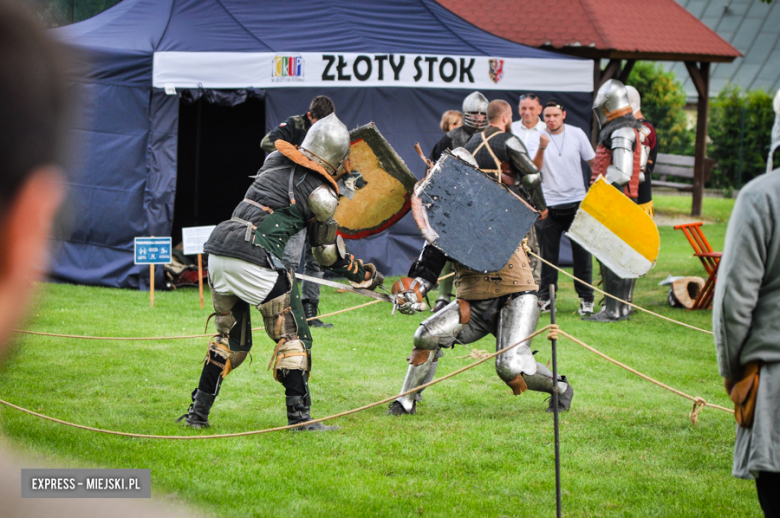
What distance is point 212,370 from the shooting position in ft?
14.6

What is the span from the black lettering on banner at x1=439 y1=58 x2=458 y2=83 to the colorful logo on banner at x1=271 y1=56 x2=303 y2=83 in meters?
1.81

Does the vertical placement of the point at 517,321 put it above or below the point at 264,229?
below

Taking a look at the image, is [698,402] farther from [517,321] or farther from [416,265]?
[416,265]

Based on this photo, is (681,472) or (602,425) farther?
(602,425)

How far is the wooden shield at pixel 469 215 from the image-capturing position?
4.43m

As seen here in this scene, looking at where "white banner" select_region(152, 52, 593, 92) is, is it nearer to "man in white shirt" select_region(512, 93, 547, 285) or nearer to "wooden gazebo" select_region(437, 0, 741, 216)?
"man in white shirt" select_region(512, 93, 547, 285)

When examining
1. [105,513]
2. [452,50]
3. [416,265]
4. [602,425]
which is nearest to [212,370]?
[416,265]

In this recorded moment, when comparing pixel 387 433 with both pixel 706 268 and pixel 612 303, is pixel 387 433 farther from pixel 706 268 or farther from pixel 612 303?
pixel 706 268

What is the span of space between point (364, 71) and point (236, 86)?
1603 millimetres

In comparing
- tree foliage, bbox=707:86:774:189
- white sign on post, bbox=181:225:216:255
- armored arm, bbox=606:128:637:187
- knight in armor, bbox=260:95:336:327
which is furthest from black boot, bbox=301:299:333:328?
tree foliage, bbox=707:86:774:189

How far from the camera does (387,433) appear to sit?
459 centimetres

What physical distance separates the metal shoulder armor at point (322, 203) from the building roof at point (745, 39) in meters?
27.8

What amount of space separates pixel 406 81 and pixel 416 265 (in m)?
5.74

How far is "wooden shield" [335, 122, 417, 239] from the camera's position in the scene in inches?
208
